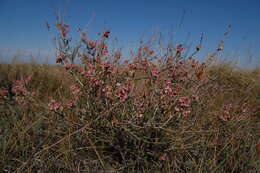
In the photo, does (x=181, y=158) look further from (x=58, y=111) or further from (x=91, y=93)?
(x=58, y=111)

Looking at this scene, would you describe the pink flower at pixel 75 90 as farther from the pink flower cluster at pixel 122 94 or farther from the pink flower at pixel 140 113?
the pink flower at pixel 140 113

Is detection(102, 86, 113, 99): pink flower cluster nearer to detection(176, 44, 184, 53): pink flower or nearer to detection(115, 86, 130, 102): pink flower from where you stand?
detection(115, 86, 130, 102): pink flower

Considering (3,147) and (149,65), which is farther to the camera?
(149,65)

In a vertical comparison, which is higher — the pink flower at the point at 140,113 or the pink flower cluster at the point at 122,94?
the pink flower cluster at the point at 122,94

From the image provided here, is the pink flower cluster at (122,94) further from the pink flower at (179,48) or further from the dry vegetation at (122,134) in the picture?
the pink flower at (179,48)

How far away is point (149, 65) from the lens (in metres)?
1.68

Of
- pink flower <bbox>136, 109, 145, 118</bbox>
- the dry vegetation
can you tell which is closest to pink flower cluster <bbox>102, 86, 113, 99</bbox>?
the dry vegetation

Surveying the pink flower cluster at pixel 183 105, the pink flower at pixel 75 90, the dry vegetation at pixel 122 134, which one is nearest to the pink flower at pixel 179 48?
the dry vegetation at pixel 122 134

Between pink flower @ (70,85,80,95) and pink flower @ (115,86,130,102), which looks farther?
pink flower @ (70,85,80,95)

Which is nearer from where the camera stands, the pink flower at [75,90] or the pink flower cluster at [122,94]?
the pink flower cluster at [122,94]

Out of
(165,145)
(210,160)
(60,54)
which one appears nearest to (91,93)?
(60,54)

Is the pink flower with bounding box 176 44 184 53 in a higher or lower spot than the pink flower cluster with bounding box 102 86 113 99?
higher

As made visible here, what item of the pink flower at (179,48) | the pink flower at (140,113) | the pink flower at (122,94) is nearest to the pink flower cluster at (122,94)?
the pink flower at (122,94)

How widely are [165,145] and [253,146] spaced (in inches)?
27.9
